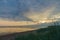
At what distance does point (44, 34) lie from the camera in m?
0.90

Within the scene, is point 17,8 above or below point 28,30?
above

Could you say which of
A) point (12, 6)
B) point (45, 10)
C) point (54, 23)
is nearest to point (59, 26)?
point (54, 23)

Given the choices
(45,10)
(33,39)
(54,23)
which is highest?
(45,10)

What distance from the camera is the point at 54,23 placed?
34.6 inches

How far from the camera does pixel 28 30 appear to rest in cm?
86

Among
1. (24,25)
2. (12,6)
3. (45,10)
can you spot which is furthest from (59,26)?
(12,6)

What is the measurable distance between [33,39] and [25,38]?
0.07 meters

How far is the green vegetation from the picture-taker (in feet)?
2.88

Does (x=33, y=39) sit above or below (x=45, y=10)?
below

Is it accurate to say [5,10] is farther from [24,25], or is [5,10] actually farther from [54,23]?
[54,23]

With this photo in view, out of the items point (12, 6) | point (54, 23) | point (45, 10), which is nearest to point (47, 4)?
point (45, 10)

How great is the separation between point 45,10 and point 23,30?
0.23 metres

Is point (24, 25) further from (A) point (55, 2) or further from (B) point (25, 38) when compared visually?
(A) point (55, 2)

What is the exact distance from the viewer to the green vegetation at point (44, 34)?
0.88 m
